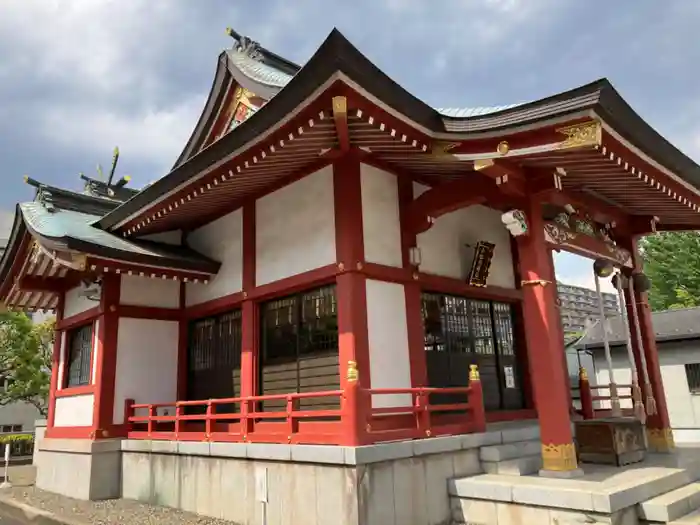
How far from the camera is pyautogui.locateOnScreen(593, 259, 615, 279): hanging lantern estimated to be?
34.7 feet

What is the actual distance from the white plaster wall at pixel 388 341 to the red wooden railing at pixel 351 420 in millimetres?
152

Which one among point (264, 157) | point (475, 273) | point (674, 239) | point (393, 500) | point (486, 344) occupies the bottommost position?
point (393, 500)

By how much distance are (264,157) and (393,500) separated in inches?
206

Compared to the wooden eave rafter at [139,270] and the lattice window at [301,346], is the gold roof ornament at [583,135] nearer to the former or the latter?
the lattice window at [301,346]

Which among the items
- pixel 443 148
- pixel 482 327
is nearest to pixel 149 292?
pixel 482 327

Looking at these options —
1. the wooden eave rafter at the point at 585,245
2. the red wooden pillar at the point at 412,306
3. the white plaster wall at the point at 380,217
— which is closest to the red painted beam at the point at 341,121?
the white plaster wall at the point at 380,217

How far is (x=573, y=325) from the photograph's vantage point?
50.4 meters

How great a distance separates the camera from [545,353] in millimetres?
7668

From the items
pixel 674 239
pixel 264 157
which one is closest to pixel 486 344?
pixel 264 157

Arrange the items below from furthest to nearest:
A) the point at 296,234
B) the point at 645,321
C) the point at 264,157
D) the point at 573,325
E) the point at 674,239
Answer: the point at 573,325
the point at 674,239
the point at 645,321
the point at 296,234
the point at 264,157

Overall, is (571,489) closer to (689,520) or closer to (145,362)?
(689,520)

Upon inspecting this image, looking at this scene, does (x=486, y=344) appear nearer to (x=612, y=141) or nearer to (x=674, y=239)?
(x=612, y=141)

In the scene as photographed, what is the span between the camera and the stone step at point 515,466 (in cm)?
763

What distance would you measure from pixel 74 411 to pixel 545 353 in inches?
399
